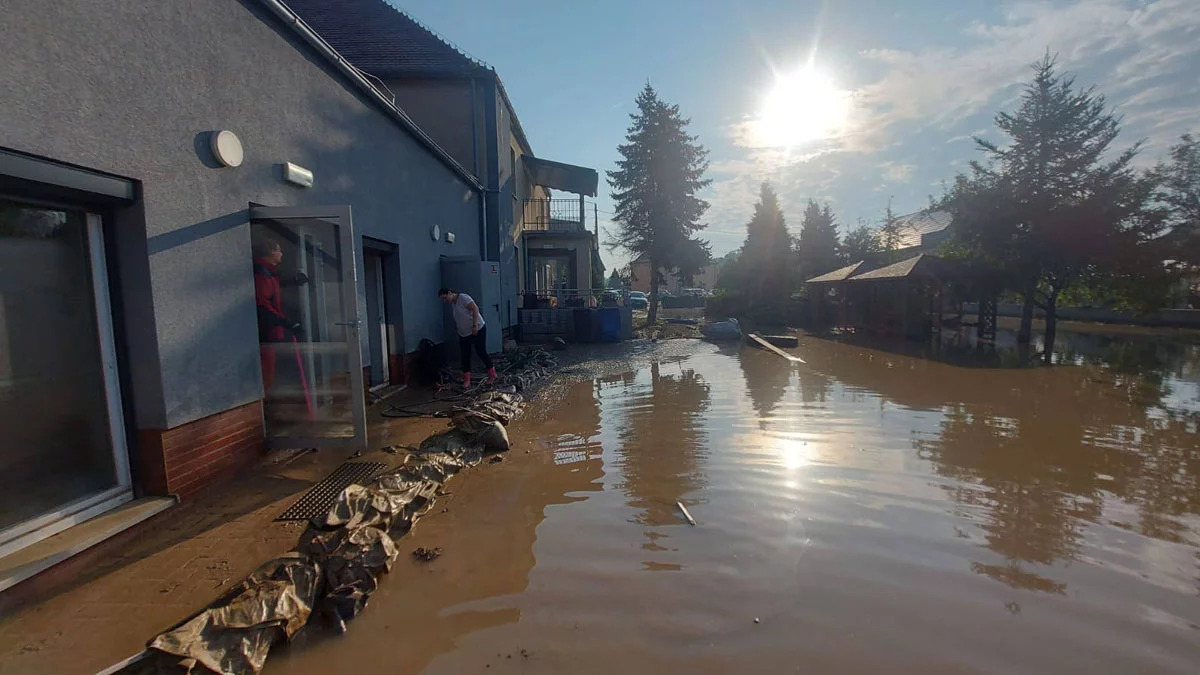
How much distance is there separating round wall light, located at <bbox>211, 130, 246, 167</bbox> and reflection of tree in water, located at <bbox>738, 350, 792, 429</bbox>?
236 inches

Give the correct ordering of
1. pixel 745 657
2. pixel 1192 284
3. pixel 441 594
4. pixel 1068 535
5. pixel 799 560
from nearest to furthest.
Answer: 1. pixel 745 657
2. pixel 441 594
3. pixel 799 560
4. pixel 1068 535
5. pixel 1192 284

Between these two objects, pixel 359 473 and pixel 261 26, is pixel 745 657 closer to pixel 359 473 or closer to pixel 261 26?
pixel 359 473

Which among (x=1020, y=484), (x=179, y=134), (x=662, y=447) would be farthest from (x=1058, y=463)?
(x=179, y=134)

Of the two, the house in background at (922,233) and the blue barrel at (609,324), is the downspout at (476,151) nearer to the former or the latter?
the blue barrel at (609,324)

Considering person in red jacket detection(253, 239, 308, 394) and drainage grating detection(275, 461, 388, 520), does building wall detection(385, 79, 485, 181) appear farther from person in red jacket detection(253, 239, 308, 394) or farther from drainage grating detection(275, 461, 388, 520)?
drainage grating detection(275, 461, 388, 520)

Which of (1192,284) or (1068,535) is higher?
(1192,284)

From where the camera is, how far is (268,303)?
481 cm

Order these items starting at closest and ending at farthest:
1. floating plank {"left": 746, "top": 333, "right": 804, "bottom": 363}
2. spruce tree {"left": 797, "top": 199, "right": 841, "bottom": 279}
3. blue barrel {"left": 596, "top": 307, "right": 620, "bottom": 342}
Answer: floating plank {"left": 746, "top": 333, "right": 804, "bottom": 363}, blue barrel {"left": 596, "top": 307, "right": 620, "bottom": 342}, spruce tree {"left": 797, "top": 199, "right": 841, "bottom": 279}

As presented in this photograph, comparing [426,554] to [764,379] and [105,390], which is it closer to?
[105,390]

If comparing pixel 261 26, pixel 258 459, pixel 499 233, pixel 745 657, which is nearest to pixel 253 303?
pixel 258 459

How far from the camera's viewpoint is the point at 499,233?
14.2 metres

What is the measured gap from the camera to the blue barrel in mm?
15789

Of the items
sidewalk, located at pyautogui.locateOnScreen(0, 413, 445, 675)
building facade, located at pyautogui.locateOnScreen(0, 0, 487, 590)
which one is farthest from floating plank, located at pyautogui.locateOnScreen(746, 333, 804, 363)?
sidewalk, located at pyautogui.locateOnScreen(0, 413, 445, 675)

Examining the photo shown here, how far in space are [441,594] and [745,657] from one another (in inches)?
64.4
